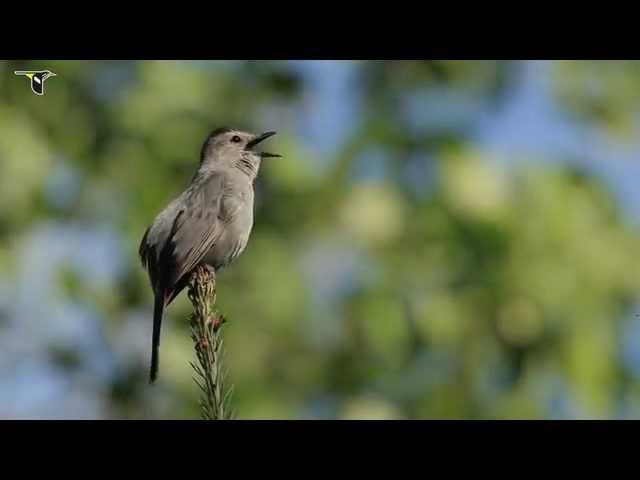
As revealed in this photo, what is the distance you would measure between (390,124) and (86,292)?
227 cm

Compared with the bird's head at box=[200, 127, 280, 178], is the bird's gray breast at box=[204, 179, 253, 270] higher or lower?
lower

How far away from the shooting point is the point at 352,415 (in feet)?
18.1

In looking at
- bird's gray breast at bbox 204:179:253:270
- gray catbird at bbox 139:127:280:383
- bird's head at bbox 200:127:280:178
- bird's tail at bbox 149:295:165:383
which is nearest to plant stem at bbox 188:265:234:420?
bird's tail at bbox 149:295:165:383

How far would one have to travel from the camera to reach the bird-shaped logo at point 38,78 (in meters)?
6.35

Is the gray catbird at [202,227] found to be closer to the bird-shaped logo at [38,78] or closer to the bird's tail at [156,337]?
the bird's tail at [156,337]

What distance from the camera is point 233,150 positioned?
5445 millimetres

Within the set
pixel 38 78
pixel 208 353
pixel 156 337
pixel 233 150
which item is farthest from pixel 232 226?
pixel 38 78

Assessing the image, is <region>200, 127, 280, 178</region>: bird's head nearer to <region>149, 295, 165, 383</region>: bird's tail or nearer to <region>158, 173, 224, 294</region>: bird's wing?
<region>158, 173, 224, 294</region>: bird's wing

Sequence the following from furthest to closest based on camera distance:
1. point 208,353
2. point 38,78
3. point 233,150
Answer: point 38,78 → point 233,150 → point 208,353

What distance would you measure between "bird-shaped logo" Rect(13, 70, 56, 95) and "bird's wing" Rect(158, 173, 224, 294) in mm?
1910

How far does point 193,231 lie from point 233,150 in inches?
35.6

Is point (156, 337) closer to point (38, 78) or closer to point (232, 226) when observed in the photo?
point (232, 226)

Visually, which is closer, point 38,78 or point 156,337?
point 156,337

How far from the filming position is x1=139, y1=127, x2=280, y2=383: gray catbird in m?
4.44
